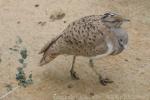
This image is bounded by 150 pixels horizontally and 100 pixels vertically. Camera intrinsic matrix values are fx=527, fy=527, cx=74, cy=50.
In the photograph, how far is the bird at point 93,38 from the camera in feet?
19.5

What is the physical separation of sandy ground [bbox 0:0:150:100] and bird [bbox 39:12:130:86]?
0.39m

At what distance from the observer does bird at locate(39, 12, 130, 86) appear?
5952 mm

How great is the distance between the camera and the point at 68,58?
6.83 m

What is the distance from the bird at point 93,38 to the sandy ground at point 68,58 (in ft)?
1.27

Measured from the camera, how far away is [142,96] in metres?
6.06

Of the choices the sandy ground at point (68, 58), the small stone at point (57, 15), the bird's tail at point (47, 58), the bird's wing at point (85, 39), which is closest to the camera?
the bird's wing at point (85, 39)

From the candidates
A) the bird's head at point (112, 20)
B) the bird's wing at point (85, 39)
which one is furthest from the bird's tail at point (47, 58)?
the bird's head at point (112, 20)

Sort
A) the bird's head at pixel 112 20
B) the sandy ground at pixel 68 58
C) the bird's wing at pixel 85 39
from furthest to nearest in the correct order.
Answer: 1. the sandy ground at pixel 68 58
2. the bird's head at pixel 112 20
3. the bird's wing at pixel 85 39

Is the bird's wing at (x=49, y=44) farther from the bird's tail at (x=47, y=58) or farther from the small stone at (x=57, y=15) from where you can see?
the small stone at (x=57, y=15)

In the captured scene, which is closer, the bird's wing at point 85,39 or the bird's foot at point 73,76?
the bird's wing at point 85,39

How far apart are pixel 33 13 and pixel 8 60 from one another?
3.87 ft

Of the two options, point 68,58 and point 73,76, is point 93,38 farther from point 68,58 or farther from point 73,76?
point 68,58

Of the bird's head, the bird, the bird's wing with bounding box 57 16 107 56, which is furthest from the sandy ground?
the bird's head

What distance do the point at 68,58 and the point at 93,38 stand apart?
0.97 metres
